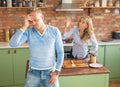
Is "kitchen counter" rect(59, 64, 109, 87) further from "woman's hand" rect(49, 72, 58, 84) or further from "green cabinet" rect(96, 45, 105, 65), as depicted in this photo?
"green cabinet" rect(96, 45, 105, 65)

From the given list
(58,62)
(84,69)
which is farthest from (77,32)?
(58,62)

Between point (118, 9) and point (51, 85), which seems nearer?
point (51, 85)

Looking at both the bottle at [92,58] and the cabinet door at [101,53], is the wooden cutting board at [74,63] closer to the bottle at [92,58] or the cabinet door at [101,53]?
the bottle at [92,58]

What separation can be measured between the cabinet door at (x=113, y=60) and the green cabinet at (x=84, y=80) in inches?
63.8

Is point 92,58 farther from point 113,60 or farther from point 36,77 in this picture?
point 113,60

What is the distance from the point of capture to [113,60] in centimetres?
454

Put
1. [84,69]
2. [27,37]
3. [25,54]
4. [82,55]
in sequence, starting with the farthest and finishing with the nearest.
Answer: [25,54], [82,55], [84,69], [27,37]

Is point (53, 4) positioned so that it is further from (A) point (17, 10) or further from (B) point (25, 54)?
(B) point (25, 54)

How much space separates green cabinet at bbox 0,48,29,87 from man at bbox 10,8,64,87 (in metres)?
1.62

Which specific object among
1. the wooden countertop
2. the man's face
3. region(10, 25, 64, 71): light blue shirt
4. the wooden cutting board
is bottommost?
the wooden countertop

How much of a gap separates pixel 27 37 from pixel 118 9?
2847mm

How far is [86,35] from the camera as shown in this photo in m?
3.47

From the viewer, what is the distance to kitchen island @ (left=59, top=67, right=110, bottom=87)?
2.82m

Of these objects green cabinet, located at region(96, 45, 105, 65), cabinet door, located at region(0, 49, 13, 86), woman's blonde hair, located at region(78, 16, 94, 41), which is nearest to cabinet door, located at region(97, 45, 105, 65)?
green cabinet, located at region(96, 45, 105, 65)
